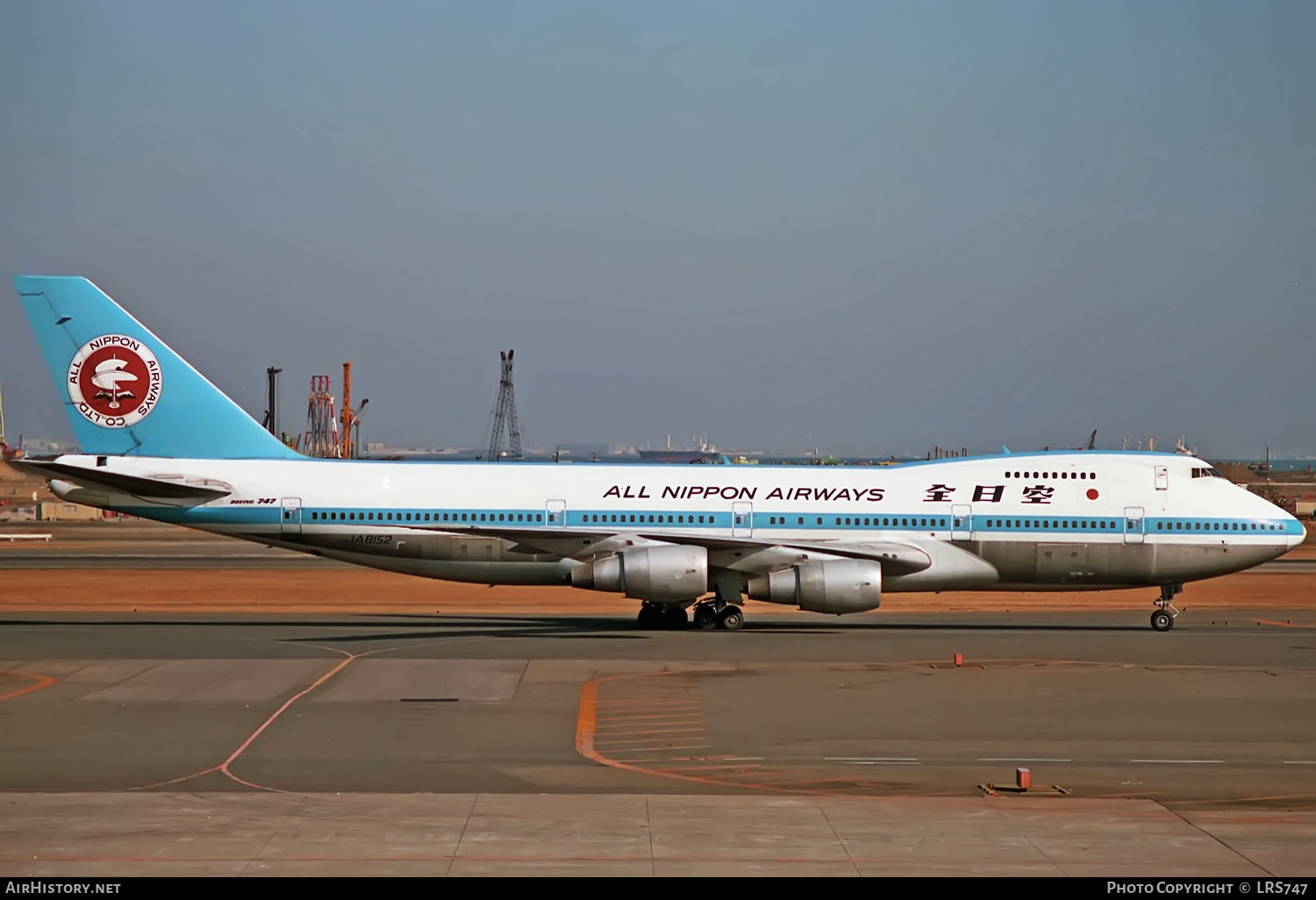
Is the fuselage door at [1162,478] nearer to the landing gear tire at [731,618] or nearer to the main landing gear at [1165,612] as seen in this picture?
the main landing gear at [1165,612]

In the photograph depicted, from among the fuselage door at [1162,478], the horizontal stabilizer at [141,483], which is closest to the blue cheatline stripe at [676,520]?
the horizontal stabilizer at [141,483]

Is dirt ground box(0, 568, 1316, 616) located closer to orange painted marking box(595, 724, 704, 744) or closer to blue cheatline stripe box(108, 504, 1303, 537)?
blue cheatline stripe box(108, 504, 1303, 537)

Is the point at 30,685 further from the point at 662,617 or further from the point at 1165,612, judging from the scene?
the point at 1165,612

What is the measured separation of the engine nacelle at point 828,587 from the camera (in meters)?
37.1

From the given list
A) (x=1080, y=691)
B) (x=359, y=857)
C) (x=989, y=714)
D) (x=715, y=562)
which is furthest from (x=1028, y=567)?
(x=359, y=857)

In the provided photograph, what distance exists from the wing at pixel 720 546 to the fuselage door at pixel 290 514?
10.6ft

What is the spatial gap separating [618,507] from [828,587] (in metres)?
6.58

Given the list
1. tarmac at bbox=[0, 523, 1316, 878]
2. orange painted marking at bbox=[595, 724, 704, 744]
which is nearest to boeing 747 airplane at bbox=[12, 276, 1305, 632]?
tarmac at bbox=[0, 523, 1316, 878]

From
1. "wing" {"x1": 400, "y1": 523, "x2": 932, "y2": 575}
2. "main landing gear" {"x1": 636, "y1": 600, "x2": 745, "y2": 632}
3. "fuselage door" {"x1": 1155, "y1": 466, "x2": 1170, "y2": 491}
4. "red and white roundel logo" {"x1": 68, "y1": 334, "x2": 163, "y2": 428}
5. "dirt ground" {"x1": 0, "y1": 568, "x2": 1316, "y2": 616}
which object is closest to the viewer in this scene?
"wing" {"x1": 400, "y1": 523, "x2": 932, "y2": 575}

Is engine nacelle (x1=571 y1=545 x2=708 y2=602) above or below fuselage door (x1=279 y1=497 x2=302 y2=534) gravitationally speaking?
below

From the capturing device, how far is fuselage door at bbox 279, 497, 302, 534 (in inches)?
1560

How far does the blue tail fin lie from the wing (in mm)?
7022

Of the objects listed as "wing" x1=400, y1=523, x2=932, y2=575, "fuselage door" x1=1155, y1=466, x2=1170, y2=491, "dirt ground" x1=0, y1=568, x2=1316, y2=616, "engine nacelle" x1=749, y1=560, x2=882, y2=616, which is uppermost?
"fuselage door" x1=1155, y1=466, x2=1170, y2=491

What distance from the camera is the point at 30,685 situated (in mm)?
27172
